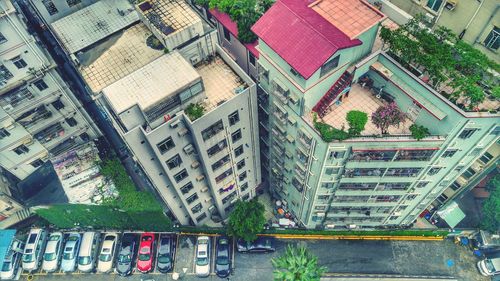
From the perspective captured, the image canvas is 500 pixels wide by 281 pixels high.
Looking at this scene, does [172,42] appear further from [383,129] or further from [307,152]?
[383,129]

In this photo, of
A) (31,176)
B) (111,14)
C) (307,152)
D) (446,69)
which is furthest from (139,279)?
(446,69)

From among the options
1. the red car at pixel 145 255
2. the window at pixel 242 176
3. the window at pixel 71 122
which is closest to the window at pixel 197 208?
the window at pixel 242 176

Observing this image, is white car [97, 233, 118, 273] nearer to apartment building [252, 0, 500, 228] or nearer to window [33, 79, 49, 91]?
window [33, 79, 49, 91]

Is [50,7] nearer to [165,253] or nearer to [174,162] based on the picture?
[174,162]

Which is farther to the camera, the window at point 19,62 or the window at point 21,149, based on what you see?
the window at point 21,149

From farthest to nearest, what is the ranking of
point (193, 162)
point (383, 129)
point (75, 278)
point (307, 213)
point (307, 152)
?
point (75, 278), point (307, 213), point (193, 162), point (307, 152), point (383, 129)

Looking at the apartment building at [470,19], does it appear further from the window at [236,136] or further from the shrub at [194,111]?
the shrub at [194,111]
